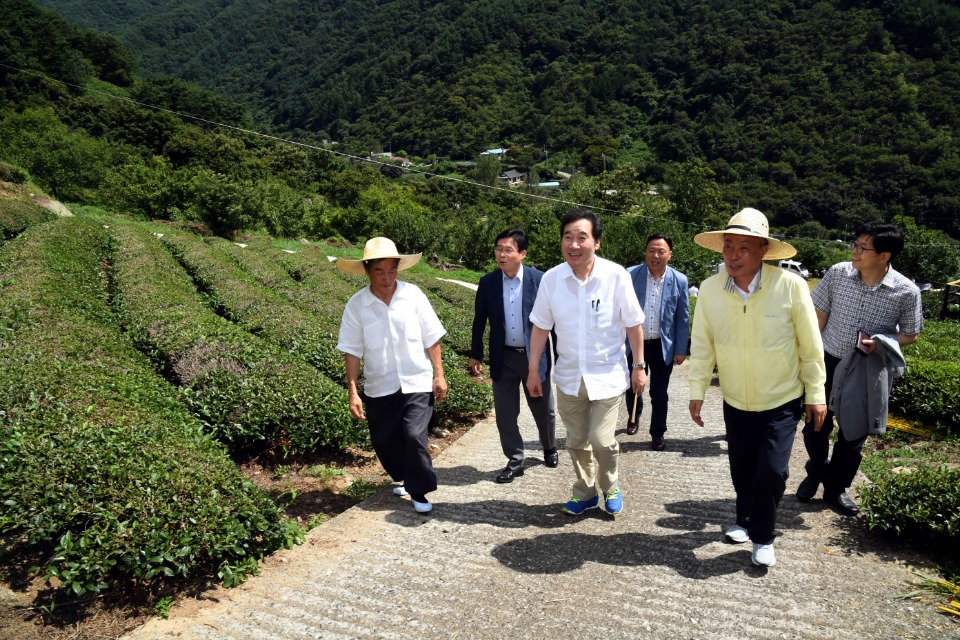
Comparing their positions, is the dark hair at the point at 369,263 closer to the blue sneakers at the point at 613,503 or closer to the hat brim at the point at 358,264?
the hat brim at the point at 358,264

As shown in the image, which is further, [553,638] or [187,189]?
[187,189]

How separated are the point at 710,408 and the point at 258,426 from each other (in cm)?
526

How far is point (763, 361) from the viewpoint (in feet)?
11.1

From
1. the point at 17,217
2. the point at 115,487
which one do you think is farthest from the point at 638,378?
the point at 17,217

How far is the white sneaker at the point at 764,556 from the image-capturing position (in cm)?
333

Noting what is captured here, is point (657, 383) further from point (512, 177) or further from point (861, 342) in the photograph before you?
point (512, 177)

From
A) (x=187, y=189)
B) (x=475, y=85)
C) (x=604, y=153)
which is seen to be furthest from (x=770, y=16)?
(x=187, y=189)

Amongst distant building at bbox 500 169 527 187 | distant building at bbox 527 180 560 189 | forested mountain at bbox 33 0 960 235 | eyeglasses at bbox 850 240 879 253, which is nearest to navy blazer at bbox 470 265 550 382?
eyeglasses at bbox 850 240 879 253

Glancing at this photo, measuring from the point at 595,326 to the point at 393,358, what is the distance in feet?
4.30

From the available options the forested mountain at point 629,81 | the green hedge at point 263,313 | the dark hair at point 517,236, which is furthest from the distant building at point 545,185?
the dark hair at point 517,236

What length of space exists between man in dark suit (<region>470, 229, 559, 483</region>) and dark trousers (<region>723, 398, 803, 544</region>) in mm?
1634

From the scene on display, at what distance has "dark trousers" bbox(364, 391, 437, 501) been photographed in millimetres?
4082

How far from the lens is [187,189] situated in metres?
26.8

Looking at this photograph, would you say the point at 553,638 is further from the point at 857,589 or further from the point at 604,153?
the point at 604,153
